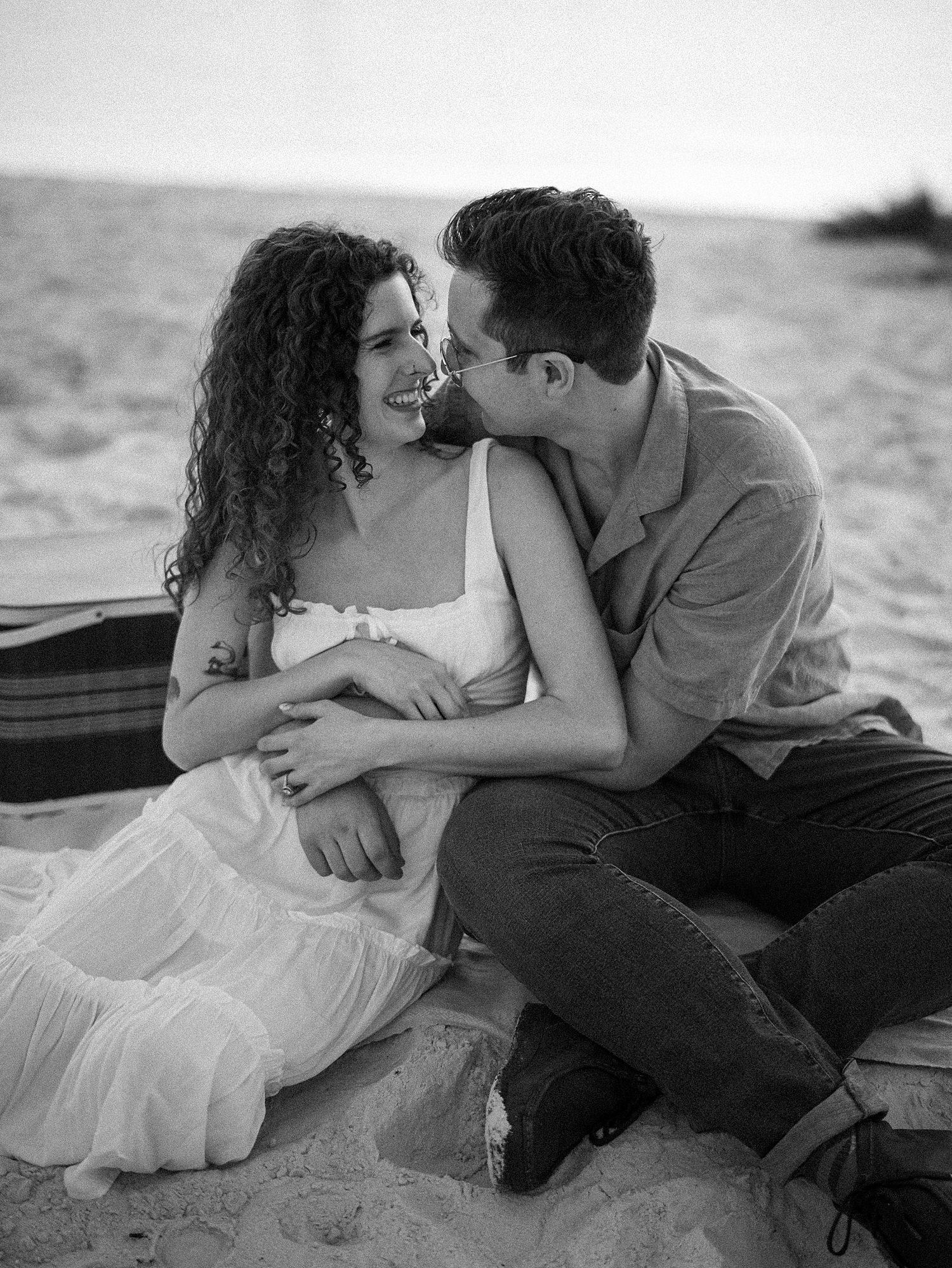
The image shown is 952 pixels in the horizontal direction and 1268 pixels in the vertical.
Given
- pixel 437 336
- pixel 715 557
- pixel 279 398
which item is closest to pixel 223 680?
pixel 279 398

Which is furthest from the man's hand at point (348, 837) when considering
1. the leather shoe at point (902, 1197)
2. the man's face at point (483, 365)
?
the leather shoe at point (902, 1197)

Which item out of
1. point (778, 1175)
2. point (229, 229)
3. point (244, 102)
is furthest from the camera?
point (244, 102)

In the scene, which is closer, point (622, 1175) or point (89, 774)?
point (622, 1175)

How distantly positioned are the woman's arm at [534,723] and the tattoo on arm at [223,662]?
16 centimetres

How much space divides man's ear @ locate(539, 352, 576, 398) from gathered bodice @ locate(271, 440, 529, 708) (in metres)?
0.17

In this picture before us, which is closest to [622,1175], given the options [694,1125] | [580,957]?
[694,1125]

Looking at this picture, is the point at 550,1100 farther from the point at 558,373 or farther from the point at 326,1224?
the point at 558,373

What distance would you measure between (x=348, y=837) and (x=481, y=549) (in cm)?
48

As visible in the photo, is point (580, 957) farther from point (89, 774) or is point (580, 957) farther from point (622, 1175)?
point (89, 774)

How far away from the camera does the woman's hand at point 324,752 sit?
1788 mm

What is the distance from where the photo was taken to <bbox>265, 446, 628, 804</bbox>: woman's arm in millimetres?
1776

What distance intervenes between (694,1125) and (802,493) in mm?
896

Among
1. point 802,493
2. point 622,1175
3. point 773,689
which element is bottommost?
point 622,1175

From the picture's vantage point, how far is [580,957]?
159 centimetres
